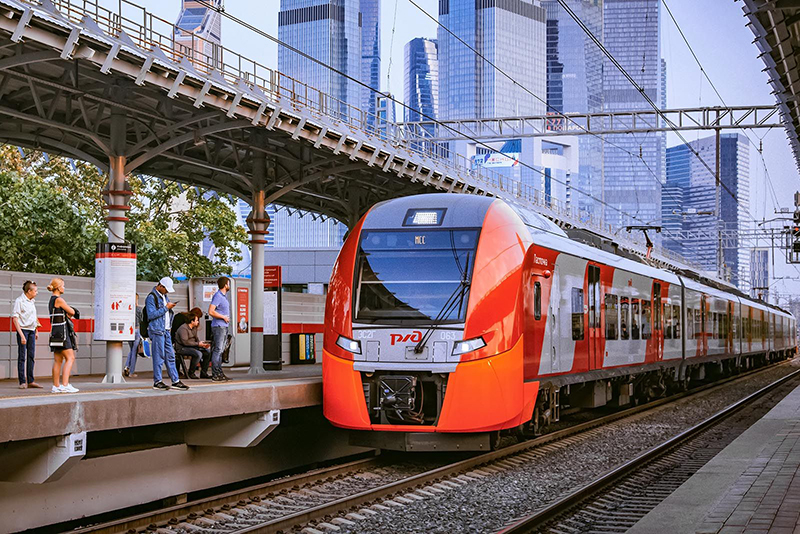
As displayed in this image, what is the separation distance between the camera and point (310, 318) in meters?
28.1

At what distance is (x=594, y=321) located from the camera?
55.5 feet

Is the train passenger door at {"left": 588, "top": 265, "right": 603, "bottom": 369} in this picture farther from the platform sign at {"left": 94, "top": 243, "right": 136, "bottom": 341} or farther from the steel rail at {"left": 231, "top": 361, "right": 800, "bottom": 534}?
the platform sign at {"left": 94, "top": 243, "right": 136, "bottom": 341}

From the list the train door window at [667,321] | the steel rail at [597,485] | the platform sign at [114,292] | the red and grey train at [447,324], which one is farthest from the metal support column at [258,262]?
the train door window at [667,321]

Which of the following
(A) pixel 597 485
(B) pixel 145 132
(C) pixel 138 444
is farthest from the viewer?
(B) pixel 145 132


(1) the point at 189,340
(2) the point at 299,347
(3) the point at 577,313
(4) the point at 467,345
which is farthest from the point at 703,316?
(4) the point at 467,345

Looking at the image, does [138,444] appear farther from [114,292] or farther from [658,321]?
[658,321]

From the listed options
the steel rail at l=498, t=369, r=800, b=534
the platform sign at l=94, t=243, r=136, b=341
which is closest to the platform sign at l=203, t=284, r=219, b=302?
the platform sign at l=94, t=243, r=136, b=341

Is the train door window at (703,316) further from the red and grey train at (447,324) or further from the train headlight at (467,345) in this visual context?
the train headlight at (467,345)

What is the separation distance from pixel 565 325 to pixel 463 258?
302cm

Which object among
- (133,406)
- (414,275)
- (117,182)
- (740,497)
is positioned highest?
(117,182)

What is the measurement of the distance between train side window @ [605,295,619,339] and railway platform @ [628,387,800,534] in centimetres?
430

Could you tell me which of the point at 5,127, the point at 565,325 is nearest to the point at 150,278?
the point at 5,127

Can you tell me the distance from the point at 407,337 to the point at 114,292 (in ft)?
17.8

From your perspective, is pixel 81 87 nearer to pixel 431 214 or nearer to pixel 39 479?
pixel 431 214
